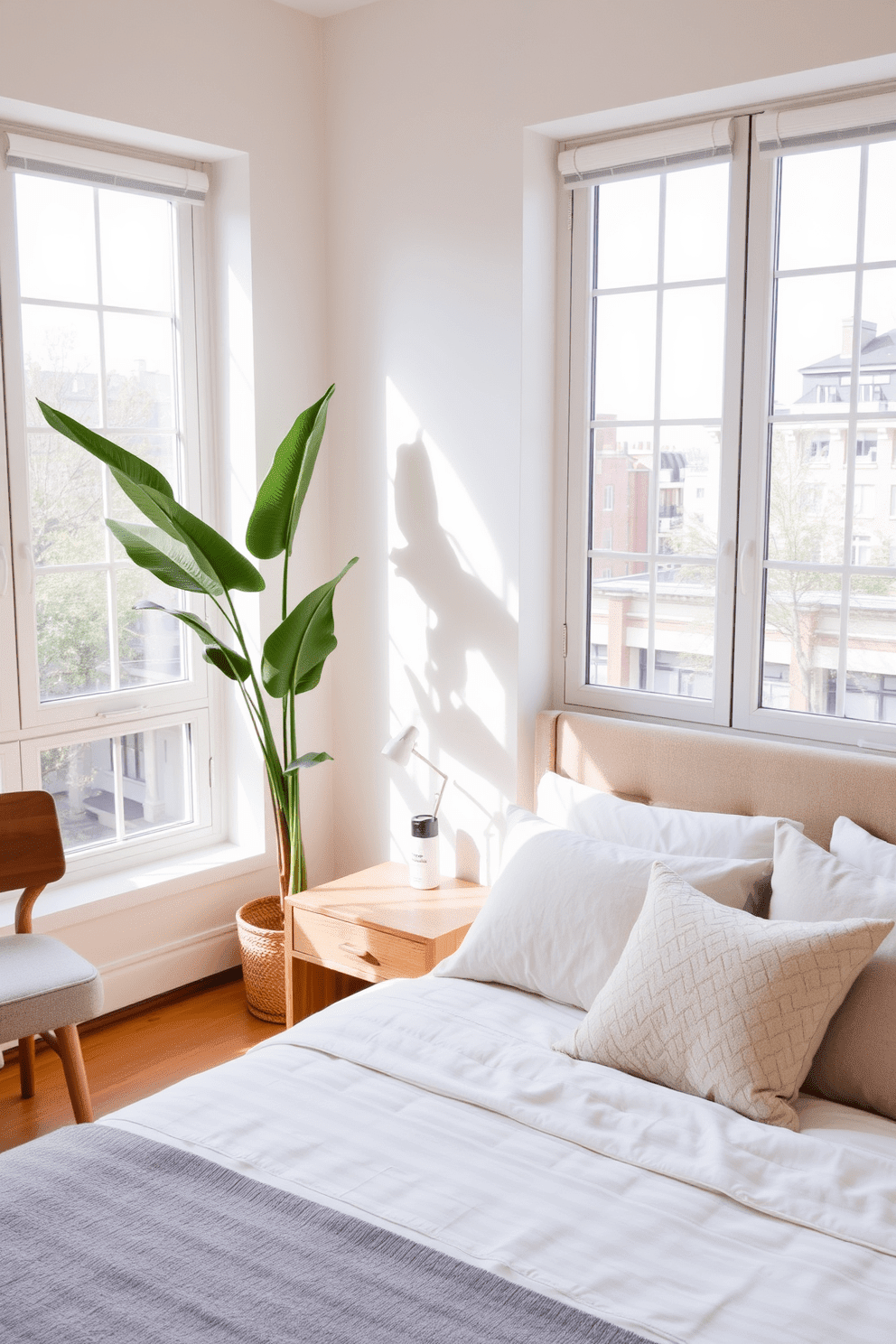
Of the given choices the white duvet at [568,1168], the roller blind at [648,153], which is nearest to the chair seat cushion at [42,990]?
the white duvet at [568,1168]

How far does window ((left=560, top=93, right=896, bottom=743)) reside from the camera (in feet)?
9.20

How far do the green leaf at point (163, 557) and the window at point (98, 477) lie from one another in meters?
0.27

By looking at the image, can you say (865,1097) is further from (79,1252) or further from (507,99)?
(507,99)

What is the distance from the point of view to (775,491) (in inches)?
117

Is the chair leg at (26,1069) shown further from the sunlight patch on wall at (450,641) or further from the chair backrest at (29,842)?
the sunlight patch on wall at (450,641)

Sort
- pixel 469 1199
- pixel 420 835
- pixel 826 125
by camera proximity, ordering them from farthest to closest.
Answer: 1. pixel 420 835
2. pixel 826 125
3. pixel 469 1199

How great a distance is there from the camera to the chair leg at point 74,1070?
→ 2.74 metres

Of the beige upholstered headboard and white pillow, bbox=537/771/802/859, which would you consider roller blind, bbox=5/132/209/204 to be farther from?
white pillow, bbox=537/771/802/859

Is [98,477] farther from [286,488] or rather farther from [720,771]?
[720,771]

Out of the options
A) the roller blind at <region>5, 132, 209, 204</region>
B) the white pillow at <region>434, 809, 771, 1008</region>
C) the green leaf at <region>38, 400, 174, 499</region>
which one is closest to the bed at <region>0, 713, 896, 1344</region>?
the white pillow at <region>434, 809, 771, 1008</region>

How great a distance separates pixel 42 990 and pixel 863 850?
1.80 metres

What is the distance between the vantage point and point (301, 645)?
3252 mm

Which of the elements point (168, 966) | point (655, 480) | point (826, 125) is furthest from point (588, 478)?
point (168, 966)

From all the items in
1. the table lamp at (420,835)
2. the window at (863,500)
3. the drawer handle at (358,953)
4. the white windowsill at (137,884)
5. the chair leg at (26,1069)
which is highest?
the window at (863,500)
